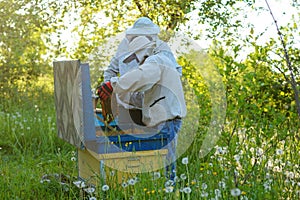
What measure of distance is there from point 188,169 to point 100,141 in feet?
3.73

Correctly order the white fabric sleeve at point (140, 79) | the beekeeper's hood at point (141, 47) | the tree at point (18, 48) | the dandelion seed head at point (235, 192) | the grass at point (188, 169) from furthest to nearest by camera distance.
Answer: the tree at point (18, 48) → the beekeeper's hood at point (141, 47) → the white fabric sleeve at point (140, 79) → the grass at point (188, 169) → the dandelion seed head at point (235, 192)

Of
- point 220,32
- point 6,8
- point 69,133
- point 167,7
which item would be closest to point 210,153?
point 69,133

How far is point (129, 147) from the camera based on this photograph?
4121mm

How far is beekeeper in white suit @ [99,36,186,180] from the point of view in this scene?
3.98m

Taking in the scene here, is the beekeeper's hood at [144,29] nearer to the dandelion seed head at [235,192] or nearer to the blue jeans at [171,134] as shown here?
the blue jeans at [171,134]

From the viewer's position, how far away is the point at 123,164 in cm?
411

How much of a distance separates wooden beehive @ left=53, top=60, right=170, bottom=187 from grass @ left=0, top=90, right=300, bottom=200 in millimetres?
184

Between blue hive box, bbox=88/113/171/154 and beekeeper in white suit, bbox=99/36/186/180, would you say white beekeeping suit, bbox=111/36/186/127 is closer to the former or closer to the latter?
beekeeper in white suit, bbox=99/36/186/180

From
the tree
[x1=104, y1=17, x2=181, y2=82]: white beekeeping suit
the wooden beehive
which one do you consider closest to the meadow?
the wooden beehive

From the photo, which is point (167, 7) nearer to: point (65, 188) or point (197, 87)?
point (197, 87)

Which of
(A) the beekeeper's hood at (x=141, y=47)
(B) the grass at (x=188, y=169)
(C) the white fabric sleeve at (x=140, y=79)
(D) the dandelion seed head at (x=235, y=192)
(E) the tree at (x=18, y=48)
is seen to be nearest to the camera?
(D) the dandelion seed head at (x=235, y=192)

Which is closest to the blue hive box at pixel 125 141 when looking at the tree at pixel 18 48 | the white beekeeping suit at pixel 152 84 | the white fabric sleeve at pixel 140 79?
the white beekeeping suit at pixel 152 84

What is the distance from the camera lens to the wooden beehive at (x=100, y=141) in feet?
13.1

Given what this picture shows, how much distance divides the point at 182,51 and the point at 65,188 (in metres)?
1.85
